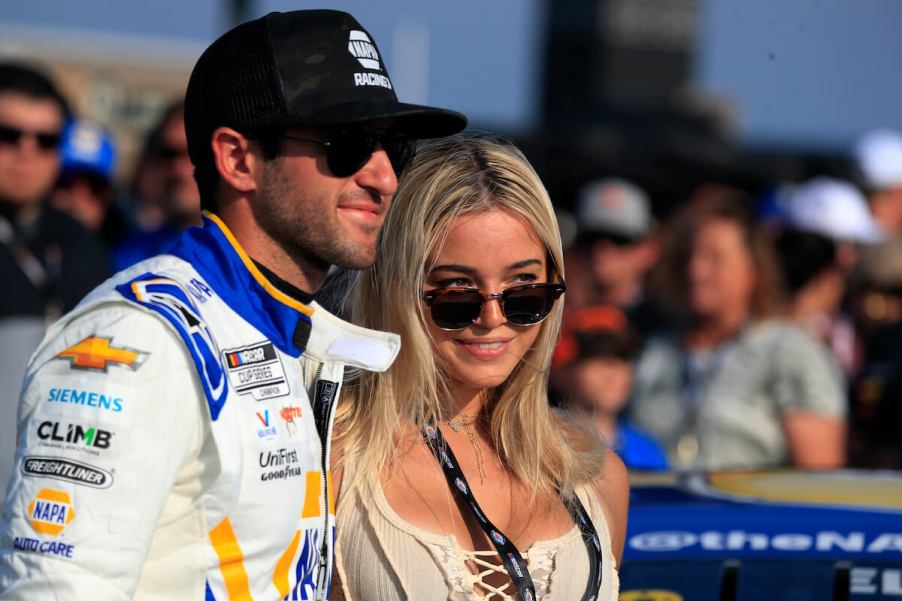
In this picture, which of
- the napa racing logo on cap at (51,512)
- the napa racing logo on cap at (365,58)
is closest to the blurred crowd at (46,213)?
the napa racing logo on cap at (365,58)

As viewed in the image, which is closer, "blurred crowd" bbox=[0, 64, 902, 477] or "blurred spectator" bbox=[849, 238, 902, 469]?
"blurred crowd" bbox=[0, 64, 902, 477]

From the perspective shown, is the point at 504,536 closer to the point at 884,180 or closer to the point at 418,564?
the point at 418,564

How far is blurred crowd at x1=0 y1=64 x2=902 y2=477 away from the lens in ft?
15.4

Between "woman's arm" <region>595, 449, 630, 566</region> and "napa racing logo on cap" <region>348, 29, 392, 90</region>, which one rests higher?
"napa racing logo on cap" <region>348, 29, 392, 90</region>

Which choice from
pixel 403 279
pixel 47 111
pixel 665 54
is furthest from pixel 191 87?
pixel 665 54

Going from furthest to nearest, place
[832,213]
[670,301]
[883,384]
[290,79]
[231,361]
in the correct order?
[832,213], [670,301], [883,384], [290,79], [231,361]

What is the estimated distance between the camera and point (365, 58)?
2.35 m

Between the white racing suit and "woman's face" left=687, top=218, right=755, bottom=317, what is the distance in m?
3.38

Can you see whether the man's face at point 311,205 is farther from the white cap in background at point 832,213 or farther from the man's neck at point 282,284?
the white cap in background at point 832,213

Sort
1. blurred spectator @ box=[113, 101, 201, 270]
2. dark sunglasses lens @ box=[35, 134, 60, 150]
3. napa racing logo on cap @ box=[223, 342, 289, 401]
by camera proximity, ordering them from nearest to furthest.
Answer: napa racing logo on cap @ box=[223, 342, 289, 401] → dark sunglasses lens @ box=[35, 134, 60, 150] → blurred spectator @ box=[113, 101, 201, 270]

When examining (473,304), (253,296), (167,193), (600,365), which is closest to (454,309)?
(473,304)

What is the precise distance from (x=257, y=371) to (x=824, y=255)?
4588mm

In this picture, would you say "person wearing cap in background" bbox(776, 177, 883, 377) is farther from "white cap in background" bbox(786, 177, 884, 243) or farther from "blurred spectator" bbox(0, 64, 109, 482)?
"blurred spectator" bbox(0, 64, 109, 482)

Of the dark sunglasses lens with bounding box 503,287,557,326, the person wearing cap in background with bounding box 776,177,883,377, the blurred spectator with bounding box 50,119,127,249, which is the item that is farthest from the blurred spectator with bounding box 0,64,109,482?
the person wearing cap in background with bounding box 776,177,883,377
